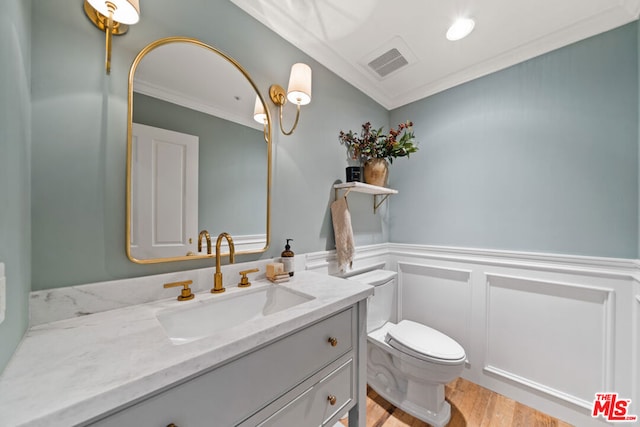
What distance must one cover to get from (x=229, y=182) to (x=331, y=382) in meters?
0.97

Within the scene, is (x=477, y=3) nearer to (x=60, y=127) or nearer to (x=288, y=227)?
(x=288, y=227)

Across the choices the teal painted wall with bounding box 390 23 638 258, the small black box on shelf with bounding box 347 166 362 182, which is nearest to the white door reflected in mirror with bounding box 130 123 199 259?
the small black box on shelf with bounding box 347 166 362 182

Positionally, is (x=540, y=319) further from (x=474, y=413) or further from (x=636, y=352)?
(x=474, y=413)

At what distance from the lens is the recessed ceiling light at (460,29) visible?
52.5 inches

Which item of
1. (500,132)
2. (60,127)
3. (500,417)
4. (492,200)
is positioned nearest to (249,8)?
(60,127)

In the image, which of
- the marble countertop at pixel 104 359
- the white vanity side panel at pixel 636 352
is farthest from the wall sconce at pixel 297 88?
the white vanity side panel at pixel 636 352

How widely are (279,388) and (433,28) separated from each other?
1.99 m

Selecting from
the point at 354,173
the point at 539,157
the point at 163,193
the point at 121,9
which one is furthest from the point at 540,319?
the point at 121,9

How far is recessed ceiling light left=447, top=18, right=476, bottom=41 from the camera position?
1334mm

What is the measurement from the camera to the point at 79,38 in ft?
2.52

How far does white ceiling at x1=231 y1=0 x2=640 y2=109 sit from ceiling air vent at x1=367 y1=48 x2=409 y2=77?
4 centimetres

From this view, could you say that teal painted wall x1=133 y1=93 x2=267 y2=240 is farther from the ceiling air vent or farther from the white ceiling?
the ceiling air vent

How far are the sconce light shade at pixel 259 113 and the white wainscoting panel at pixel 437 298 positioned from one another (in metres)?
1.68

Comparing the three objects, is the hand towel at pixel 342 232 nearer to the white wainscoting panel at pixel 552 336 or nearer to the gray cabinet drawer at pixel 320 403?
the gray cabinet drawer at pixel 320 403
